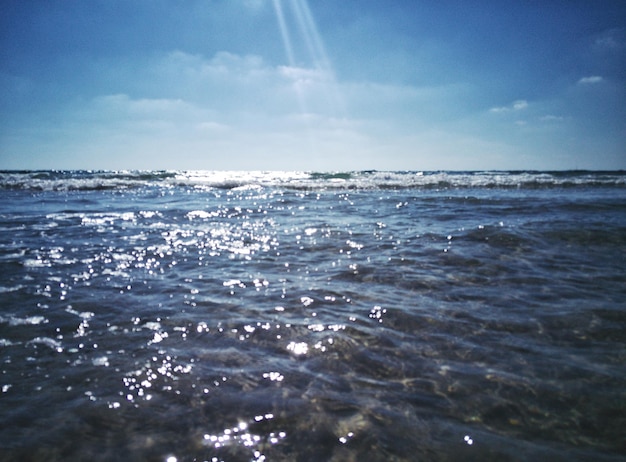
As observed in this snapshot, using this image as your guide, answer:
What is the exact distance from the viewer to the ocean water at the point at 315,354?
1905 mm

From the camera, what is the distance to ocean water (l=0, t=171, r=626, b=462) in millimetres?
1905

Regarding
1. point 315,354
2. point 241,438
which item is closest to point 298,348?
point 315,354

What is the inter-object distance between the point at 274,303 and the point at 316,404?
1711mm

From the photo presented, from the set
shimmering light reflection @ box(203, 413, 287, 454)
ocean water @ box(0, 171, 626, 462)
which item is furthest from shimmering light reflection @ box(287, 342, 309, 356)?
shimmering light reflection @ box(203, 413, 287, 454)

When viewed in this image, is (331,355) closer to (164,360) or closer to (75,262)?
(164,360)

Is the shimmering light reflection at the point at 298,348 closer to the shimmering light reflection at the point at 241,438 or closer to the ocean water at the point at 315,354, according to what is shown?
the ocean water at the point at 315,354

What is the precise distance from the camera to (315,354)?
2.73 meters

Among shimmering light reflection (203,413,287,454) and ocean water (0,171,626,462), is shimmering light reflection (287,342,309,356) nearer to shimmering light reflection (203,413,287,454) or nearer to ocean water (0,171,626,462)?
ocean water (0,171,626,462)

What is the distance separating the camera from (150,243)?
6.87 m

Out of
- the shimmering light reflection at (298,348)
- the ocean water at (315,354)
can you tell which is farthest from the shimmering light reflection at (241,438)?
the shimmering light reflection at (298,348)

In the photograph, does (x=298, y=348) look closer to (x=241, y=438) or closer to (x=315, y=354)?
(x=315, y=354)

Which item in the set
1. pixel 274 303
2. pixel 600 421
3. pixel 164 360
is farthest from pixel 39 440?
pixel 600 421

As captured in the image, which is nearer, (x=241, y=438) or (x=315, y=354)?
(x=241, y=438)

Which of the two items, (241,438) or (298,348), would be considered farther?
(298,348)
